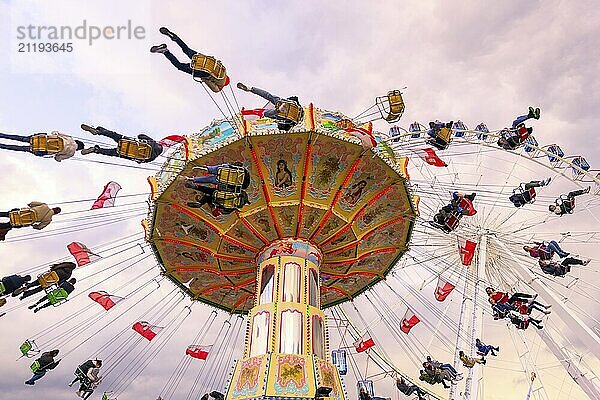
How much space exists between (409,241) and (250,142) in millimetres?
6754

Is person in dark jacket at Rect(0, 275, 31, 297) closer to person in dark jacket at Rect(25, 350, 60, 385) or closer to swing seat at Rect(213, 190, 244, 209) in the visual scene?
person in dark jacket at Rect(25, 350, 60, 385)

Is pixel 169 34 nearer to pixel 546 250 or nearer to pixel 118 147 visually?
pixel 118 147

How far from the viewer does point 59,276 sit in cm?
1439

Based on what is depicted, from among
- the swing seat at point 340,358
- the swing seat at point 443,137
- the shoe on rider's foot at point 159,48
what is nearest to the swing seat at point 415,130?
the swing seat at point 443,137

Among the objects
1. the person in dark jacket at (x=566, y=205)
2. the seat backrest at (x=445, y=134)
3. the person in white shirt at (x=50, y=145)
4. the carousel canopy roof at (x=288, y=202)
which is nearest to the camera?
the person in white shirt at (x=50, y=145)

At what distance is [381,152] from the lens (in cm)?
1459

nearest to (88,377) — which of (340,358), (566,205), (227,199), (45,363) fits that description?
(45,363)

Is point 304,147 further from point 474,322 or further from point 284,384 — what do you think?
point 474,322

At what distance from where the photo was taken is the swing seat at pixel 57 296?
567 inches

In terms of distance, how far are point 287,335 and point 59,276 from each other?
662 cm

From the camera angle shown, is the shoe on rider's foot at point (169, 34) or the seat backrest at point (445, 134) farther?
the seat backrest at point (445, 134)

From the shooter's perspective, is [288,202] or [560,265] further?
[560,265]

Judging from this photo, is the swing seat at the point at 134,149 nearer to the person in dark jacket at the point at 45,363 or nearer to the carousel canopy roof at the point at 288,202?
the carousel canopy roof at the point at 288,202

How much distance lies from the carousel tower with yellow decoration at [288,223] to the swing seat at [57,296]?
115 inches
